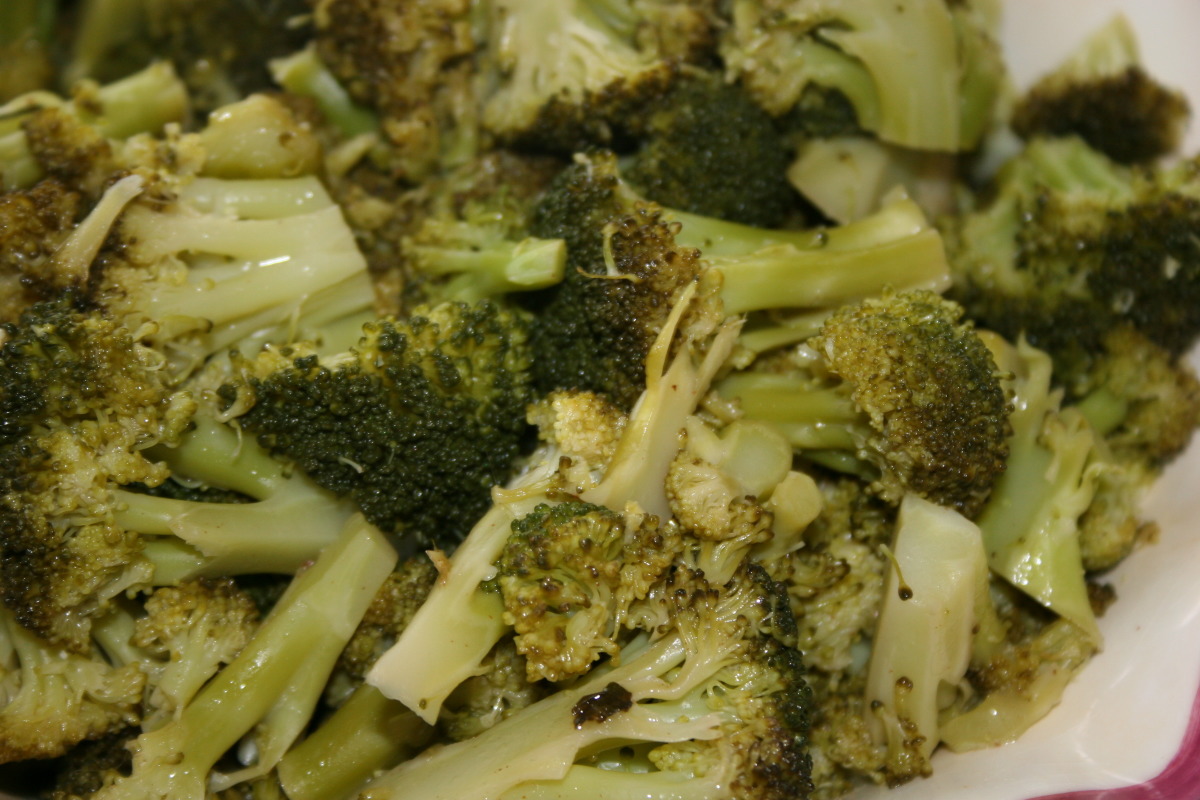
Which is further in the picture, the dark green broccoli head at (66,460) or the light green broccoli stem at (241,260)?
the light green broccoli stem at (241,260)

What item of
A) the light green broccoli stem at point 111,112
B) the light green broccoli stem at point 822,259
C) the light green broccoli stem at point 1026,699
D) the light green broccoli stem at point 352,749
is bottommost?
the light green broccoli stem at point 352,749

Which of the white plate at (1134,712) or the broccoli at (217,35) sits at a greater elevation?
the broccoli at (217,35)

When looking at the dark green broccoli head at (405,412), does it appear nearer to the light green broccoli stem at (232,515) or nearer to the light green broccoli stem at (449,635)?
the light green broccoli stem at (232,515)

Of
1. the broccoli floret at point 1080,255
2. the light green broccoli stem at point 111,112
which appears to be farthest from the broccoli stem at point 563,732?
the light green broccoli stem at point 111,112

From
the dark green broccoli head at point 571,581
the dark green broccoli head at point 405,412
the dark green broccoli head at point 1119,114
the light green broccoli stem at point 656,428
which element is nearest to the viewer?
the dark green broccoli head at point 571,581

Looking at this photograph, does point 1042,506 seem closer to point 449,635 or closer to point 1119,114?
point 1119,114

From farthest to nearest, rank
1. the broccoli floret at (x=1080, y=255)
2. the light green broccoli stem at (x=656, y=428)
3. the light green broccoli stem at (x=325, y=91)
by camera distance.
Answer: the light green broccoli stem at (x=325, y=91), the broccoli floret at (x=1080, y=255), the light green broccoli stem at (x=656, y=428)

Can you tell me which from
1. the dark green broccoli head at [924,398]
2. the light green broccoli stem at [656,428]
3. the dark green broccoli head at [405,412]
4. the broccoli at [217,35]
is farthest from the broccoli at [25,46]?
the dark green broccoli head at [924,398]
